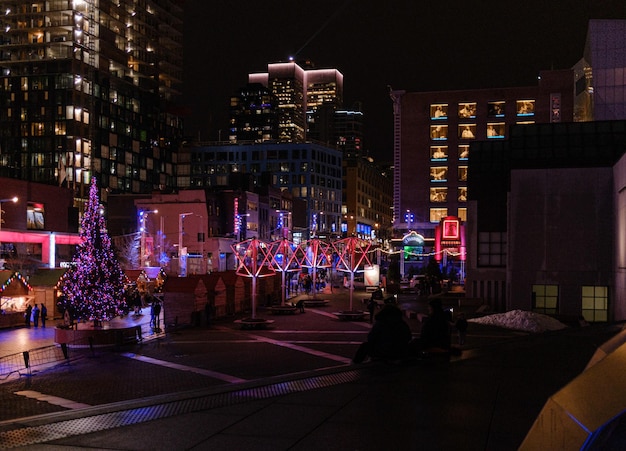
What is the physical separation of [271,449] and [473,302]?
30.6 metres

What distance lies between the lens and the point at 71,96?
11169 centimetres

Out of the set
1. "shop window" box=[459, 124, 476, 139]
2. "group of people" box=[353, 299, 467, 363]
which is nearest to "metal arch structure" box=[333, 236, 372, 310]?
"group of people" box=[353, 299, 467, 363]

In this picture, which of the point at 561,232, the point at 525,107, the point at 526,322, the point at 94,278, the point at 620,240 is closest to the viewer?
the point at 526,322

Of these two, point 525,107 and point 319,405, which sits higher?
point 525,107

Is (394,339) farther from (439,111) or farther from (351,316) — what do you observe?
(439,111)

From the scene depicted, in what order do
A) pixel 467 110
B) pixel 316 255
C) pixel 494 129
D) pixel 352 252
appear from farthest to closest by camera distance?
pixel 467 110 → pixel 494 129 → pixel 316 255 → pixel 352 252

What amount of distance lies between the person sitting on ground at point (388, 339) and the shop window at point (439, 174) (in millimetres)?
86195

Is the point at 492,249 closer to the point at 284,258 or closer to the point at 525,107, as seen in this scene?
the point at 284,258

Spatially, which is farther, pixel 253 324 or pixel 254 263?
pixel 254 263

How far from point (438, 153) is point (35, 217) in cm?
5700

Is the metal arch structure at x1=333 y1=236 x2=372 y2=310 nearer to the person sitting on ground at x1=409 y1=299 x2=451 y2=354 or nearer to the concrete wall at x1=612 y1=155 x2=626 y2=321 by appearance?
the concrete wall at x1=612 y1=155 x2=626 y2=321

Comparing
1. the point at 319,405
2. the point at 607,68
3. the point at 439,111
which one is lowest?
the point at 319,405

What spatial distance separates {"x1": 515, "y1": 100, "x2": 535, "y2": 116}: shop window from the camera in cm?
9488

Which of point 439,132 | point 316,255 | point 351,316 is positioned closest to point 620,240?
point 351,316
